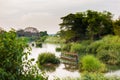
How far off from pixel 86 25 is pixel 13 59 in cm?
4062

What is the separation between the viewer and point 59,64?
22.3 m

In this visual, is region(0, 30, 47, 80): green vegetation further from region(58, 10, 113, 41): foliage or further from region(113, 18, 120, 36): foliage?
region(58, 10, 113, 41): foliage

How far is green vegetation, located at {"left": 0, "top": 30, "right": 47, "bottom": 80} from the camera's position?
4000mm

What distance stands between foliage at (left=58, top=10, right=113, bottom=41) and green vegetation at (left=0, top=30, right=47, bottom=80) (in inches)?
1422

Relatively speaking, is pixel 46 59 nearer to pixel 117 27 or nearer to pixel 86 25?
pixel 117 27

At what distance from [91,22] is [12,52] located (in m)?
36.7

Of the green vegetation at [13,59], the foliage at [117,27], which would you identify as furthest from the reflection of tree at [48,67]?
the foliage at [117,27]

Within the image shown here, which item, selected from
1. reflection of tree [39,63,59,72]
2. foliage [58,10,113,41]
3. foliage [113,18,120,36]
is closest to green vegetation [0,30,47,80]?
reflection of tree [39,63,59,72]

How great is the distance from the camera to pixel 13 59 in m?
4.06

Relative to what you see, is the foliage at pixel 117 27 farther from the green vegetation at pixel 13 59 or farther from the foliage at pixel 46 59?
the green vegetation at pixel 13 59

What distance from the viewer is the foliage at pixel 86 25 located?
40.7 metres

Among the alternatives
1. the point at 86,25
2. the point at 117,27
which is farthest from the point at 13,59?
the point at 86,25

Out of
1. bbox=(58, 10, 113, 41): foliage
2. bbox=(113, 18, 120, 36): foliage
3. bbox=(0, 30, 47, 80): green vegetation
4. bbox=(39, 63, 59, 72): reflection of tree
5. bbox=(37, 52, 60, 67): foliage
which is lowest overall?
bbox=(0, 30, 47, 80): green vegetation

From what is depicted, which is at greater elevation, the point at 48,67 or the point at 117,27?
the point at 117,27
